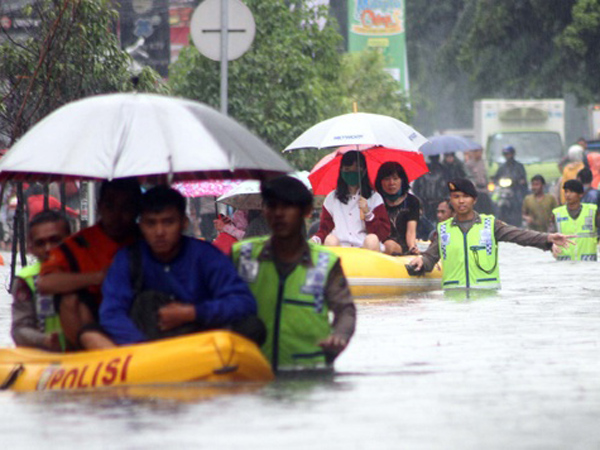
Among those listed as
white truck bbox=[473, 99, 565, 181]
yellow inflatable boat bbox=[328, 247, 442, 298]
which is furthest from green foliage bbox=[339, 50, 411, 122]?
yellow inflatable boat bbox=[328, 247, 442, 298]

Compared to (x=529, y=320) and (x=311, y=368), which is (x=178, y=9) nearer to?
(x=529, y=320)

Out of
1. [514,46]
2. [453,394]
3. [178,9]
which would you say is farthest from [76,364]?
[514,46]

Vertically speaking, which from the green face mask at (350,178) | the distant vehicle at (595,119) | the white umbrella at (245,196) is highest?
the distant vehicle at (595,119)

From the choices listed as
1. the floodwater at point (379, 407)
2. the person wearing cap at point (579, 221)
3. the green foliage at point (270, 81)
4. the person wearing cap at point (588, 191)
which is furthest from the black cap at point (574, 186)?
the floodwater at point (379, 407)

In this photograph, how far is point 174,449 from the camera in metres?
6.99

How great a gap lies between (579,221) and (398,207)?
213 inches

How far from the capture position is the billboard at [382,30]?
63.9 metres

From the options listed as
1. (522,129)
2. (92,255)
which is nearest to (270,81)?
(522,129)

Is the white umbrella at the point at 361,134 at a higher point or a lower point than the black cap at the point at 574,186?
higher

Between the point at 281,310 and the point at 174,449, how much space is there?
230 cm

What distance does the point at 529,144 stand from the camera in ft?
156

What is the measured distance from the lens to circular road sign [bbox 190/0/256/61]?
57.1 feet

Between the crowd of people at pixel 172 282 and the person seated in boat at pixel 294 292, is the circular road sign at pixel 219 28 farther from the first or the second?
the person seated in boat at pixel 294 292

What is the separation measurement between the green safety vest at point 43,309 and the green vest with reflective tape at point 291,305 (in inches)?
38.8
